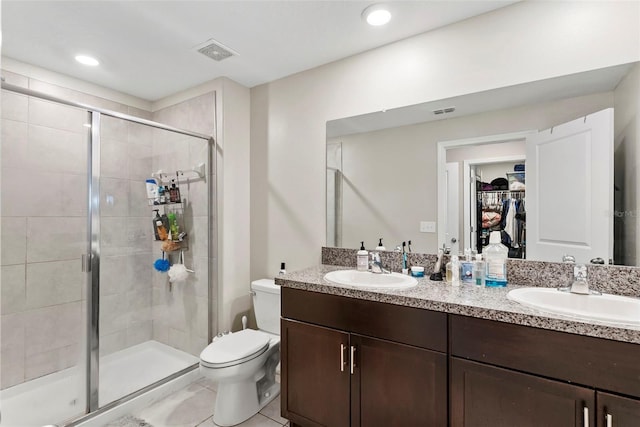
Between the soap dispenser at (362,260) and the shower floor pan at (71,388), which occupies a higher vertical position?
the soap dispenser at (362,260)

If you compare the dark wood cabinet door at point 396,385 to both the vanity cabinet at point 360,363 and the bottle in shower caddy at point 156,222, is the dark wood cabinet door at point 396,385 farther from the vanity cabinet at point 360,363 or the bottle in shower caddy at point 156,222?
the bottle in shower caddy at point 156,222

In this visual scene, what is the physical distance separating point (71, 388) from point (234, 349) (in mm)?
1144

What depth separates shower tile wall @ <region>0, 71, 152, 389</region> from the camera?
2.09 meters

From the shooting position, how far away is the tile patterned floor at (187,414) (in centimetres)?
189

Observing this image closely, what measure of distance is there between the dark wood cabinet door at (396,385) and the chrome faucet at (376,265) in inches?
18.2

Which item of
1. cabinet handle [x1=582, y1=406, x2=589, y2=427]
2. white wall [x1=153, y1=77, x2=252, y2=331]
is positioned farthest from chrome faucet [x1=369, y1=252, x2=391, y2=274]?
white wall [x1=153, y1=77, x2=252, y2=331]

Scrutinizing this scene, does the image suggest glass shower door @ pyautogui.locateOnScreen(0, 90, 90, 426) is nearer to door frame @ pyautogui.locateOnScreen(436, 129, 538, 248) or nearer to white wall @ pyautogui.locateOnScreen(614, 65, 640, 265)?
door frame @ pyautogui.locateOnScreen(436, 129, 538, 248)

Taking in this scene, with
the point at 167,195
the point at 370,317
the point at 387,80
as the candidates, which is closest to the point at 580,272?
the point at 370,317

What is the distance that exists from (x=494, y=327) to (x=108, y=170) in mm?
2678

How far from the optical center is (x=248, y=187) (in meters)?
2.71

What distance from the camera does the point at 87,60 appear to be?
2.21 metres

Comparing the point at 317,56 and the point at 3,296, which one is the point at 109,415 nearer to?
the point at 3,296

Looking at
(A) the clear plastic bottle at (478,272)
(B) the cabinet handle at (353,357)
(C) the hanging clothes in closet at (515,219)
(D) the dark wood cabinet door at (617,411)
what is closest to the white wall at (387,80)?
(C) the hanging clothes in closet at (515,219)

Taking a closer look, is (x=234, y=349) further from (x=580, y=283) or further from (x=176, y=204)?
(x=580, y=283)
